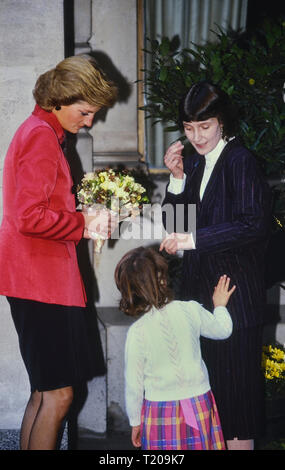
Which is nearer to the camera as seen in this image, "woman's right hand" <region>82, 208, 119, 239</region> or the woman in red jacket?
the woman in red jacket

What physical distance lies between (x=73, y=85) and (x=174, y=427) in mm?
1756

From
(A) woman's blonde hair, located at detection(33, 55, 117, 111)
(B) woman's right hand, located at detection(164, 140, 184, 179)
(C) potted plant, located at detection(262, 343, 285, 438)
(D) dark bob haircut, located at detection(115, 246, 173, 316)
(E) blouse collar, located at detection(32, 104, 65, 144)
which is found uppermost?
(A) woman's blonde hair, located at detection(33, 55, 117, 111)

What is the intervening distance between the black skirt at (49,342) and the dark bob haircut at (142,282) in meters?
0.40

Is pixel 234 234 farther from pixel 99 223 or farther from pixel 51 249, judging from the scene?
pixel 51 249

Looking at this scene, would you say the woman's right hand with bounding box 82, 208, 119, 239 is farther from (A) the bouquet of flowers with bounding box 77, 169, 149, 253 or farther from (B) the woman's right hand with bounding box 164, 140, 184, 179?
(B) the woman's right hand with bounding box 164, 140, 184, 179

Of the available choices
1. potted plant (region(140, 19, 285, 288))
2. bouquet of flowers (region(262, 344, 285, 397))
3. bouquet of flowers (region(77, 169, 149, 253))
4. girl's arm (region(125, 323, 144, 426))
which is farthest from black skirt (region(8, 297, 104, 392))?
bouquet of flowers (region(262, 344, 285, 397))

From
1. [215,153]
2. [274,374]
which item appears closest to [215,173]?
[215,153]

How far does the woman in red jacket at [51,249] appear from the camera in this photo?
99.9 inches

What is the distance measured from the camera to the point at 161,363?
2.50m

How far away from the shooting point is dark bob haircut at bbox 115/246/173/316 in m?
2.46

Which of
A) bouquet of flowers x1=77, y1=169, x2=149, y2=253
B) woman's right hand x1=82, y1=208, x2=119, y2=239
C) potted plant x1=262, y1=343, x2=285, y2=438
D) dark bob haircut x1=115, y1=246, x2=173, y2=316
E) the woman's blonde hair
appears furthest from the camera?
potted plant x1=262, y1=343, x2=285, y2=438

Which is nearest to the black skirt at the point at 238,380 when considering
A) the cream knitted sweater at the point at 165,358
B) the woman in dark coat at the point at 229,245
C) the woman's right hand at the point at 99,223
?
the woman in dark coat at the point at 229,245

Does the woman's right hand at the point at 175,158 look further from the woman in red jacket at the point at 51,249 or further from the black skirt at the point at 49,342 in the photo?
the black skirt at the point at 49,342

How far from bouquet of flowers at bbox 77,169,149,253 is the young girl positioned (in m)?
0.46
